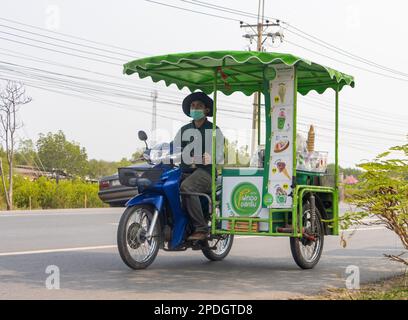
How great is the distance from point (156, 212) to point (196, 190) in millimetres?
611

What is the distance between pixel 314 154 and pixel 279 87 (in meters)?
1.16

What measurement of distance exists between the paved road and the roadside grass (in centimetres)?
28

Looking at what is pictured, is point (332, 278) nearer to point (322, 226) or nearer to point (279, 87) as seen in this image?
point (322, 226)

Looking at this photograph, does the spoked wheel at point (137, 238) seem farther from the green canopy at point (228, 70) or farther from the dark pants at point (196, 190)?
the green canopy at point (228, 70)

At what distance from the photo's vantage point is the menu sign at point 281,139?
8.99 metres

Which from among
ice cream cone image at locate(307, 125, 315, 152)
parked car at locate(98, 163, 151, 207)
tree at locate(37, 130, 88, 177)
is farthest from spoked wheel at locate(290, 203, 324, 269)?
tree at locate(37, 130, 88, 177)

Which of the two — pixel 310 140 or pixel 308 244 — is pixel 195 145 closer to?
pixel 310 140

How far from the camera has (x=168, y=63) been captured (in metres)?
8.60

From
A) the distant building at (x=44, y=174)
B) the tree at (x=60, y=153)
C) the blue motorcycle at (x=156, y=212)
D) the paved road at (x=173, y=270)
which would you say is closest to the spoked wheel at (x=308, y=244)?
the paved road at (x=173, y=270)

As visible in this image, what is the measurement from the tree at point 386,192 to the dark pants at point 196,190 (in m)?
2.01

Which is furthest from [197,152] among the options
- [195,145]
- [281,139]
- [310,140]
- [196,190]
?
[310,140]

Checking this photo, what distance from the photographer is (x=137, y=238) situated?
8.60 meters

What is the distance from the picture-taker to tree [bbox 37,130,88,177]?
6812cm
